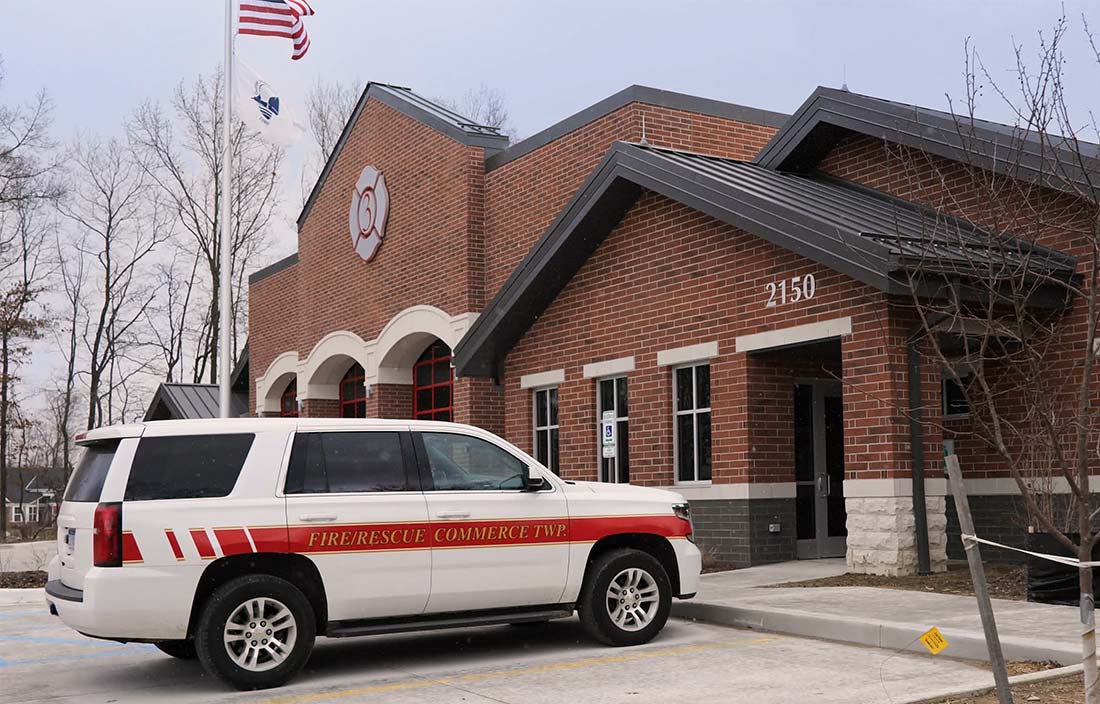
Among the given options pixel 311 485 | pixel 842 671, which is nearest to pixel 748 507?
pixel 842 671

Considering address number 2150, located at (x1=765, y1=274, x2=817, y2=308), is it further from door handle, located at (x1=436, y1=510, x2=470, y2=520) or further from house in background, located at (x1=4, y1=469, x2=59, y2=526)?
house in background, located at (x1=4, y1=469, x2=59, y2=526)

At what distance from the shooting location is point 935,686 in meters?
7.98

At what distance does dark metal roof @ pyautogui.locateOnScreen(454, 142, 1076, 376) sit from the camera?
11852 mm

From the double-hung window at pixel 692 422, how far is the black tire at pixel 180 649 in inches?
297

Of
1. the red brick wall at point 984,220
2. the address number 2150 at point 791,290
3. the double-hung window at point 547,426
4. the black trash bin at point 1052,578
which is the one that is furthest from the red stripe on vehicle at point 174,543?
the double-hung window at point 547,426

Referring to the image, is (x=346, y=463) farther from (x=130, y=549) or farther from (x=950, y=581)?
(x=950, y=581)

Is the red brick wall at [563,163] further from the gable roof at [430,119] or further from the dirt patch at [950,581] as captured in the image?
the dirt patch at [950,581]

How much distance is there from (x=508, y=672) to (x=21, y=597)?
9.00 metres

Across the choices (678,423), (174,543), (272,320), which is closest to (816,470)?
(678,423)

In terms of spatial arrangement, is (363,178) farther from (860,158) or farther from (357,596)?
(357,596)

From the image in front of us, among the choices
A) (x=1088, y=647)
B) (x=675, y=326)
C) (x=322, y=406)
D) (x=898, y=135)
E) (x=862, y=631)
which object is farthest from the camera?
(x=322, y=406)

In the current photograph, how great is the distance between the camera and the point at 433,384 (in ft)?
79.4

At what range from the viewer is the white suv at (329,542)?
852 cm

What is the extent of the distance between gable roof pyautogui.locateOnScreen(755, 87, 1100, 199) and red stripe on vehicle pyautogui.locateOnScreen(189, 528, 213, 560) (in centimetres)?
766
